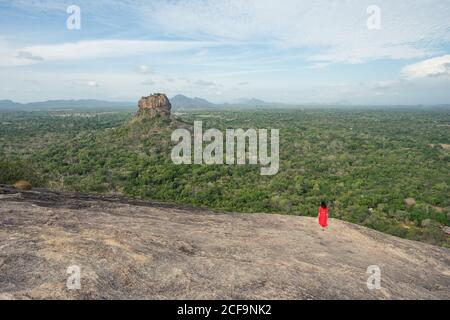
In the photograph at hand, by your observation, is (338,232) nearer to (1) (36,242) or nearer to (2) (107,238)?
(2) (107,238)

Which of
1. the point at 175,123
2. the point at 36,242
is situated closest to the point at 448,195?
the point at 36,242

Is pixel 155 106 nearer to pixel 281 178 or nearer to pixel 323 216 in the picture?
pixel 281 178

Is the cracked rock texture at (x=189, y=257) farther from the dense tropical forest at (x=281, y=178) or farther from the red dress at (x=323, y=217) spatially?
the dense tropical forest at (x=281, y=178)
